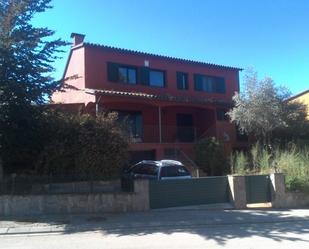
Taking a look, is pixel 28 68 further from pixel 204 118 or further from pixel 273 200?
pixel 204 118

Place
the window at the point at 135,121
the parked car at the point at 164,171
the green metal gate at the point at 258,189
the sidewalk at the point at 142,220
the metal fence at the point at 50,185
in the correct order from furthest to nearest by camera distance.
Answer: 1. the window at the point at 135,121
2. the parked car at the point at 164,171
3. the green metal gate at the point at 258,189
4. the metal fence at the point at 50,185
5. the sidewalk at the point at 142,220

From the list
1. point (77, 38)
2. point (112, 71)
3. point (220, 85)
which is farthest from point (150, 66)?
point (220, 85)

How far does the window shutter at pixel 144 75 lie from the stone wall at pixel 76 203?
14247mm

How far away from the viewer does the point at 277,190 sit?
17.0 metres

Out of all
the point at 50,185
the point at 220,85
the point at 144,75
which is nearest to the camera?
the point at 50,185

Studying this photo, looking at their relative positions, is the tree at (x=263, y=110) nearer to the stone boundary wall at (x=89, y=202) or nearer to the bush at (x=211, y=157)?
the bush at (x=211, y=157)

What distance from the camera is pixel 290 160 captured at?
59.7 ft

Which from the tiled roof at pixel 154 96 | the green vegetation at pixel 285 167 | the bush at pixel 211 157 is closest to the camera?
the green vegetation at pixel 285 167

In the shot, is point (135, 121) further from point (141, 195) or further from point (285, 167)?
point (141, 195)

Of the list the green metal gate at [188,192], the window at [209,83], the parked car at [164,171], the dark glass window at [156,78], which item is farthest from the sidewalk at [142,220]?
the window at [209,83]

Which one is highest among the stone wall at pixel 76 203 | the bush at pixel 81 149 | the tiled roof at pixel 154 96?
the tiled roof at pixel 154 96

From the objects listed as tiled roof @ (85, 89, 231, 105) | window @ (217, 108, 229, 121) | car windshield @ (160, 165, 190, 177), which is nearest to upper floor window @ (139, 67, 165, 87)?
tiled roof @ (85, 89, 231, 105)

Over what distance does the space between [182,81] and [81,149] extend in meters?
15.3

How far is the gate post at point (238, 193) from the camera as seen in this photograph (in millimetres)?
16484
